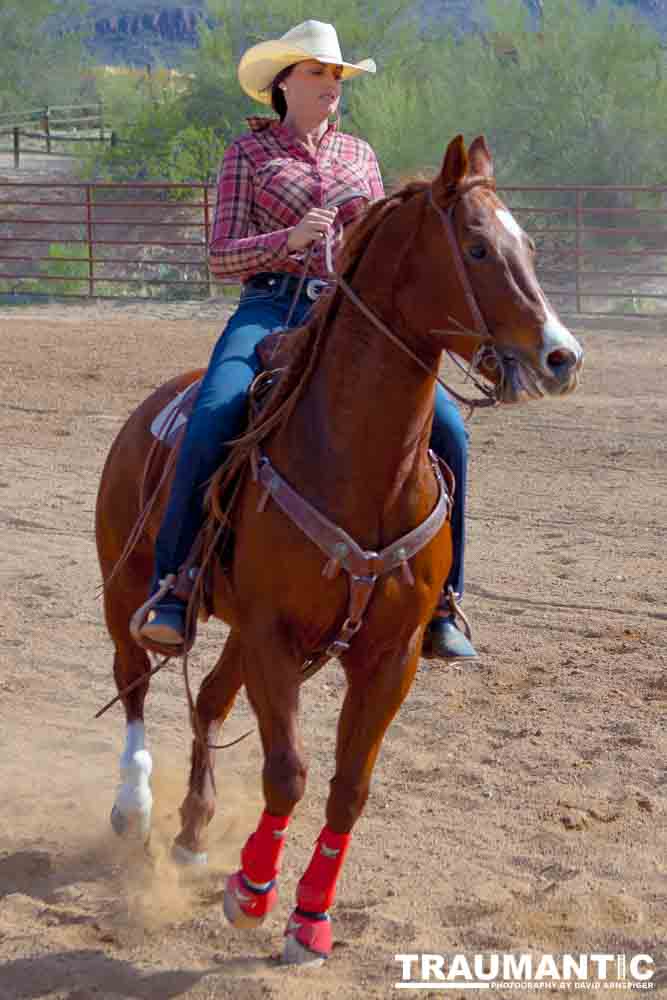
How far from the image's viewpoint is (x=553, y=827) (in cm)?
487

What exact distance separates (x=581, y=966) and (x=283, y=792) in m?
1.00

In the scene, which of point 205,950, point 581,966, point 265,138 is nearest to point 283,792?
point 205,950

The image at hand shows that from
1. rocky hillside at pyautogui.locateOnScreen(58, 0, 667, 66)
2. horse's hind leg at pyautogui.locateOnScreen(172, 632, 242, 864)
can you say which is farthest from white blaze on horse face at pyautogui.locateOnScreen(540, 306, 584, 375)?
rocky hillside at pyautogui.locateOnScreen(58, 0, 667, 66)

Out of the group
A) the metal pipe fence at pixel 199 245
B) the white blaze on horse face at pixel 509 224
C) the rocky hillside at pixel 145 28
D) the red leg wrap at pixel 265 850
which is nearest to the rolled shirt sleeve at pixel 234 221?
the white blaze on horse face at pixel 509 224

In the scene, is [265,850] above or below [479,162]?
below

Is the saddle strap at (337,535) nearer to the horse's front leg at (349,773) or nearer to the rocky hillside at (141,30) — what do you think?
the horse's front leg at (349,773)

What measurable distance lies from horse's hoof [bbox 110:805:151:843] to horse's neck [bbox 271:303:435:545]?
5.22 ft

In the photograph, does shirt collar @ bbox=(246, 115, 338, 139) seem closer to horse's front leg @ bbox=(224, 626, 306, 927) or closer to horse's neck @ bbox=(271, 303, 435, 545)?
horse's neck @ bbox=(271, 303, 435, 545)

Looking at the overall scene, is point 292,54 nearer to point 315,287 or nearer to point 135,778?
point 315,287

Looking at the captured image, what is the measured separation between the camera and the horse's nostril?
126 inches

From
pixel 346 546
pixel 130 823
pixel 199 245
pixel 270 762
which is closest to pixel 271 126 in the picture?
pixel 346 546

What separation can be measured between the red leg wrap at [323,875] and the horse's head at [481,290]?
1.51 meters

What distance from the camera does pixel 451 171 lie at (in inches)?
138

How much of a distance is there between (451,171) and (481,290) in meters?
0.35
